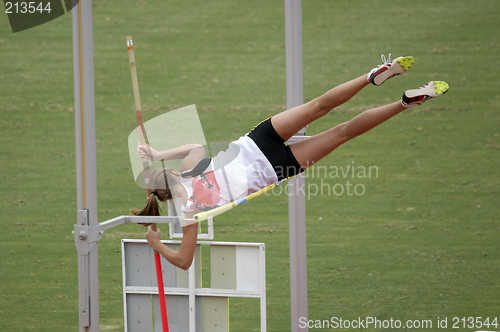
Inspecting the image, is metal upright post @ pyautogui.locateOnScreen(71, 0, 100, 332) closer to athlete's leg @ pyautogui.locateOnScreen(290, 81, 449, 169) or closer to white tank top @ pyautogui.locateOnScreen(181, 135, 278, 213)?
white tank top @ pyautogui.locateOnScreen(181, 135, 278, 213)

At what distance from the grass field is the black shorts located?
1499mm

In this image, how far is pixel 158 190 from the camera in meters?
2.96

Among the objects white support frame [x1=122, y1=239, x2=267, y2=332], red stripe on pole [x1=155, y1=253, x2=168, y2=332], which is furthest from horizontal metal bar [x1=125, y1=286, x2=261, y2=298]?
red stripe on pole [x1=155, y1=253, x2=168, y2=332]

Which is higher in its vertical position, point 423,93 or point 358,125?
point 423,93

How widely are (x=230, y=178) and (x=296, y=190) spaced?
0.45 m

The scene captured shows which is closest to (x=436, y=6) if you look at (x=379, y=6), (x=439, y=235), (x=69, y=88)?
(x=379, y=6)

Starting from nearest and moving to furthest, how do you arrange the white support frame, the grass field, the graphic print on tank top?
the graphic print on tank top, the white support frame, the grass field

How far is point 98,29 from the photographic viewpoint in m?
8.50

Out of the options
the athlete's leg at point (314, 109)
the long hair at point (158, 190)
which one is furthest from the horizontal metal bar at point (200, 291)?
the athlete's leg at point (314, 109)

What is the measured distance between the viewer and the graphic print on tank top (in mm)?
2850

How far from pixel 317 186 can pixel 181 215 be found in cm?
303

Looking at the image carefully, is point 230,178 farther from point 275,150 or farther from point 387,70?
point 387,70

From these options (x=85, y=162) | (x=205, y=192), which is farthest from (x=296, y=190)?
(x=85, y=162)

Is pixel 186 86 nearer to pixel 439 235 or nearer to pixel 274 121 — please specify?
pixel 439 235
